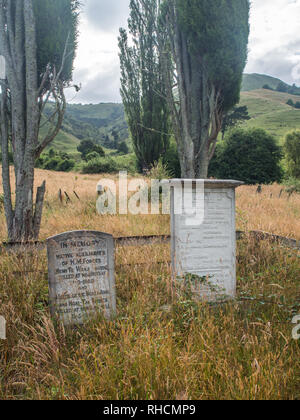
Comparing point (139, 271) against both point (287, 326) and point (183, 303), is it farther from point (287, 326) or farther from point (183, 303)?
point (287, 326)

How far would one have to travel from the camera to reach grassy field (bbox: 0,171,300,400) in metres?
1.86

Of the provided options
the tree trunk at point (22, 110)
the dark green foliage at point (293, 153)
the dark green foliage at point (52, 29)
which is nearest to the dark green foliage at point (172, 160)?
the dark green foliage at point (293, 153)

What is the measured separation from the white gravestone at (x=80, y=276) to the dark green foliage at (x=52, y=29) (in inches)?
153

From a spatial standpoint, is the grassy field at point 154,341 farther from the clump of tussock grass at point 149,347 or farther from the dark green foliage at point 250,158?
the dark green foliage at point 250,158

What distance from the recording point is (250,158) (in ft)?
69.8

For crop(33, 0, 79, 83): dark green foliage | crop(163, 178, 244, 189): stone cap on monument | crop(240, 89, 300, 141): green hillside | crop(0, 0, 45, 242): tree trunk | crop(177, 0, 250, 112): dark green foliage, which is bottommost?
crop(163, 178, 244, 189): stone cap on monument

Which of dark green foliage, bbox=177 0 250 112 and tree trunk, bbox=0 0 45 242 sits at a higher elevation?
dark green foliage, bbox=177 0 250 112

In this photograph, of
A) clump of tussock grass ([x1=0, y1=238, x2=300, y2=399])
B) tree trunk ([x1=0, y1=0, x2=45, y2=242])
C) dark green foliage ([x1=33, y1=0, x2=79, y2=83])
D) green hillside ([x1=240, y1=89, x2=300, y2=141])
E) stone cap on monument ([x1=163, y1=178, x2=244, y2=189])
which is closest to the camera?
clump of tussock grass ([x1=0, y1=238, x2=300, y2=399])

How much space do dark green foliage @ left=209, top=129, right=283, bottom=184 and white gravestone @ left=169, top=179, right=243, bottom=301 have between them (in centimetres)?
1875

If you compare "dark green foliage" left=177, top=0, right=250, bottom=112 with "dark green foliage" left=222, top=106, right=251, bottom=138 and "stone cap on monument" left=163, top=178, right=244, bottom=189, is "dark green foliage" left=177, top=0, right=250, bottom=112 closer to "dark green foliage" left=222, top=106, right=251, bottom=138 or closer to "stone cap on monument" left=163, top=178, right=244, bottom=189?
"stone cap on monument" left=163, top=178, right=244, bottom=189

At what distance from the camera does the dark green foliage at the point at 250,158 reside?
21.1 meters

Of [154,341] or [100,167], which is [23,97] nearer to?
[154,341]

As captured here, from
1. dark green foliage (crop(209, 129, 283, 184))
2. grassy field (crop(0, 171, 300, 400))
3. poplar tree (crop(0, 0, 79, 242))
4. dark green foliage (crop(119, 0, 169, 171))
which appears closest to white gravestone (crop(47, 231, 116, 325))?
grassy field (crop(0, 171, 300, 400))
